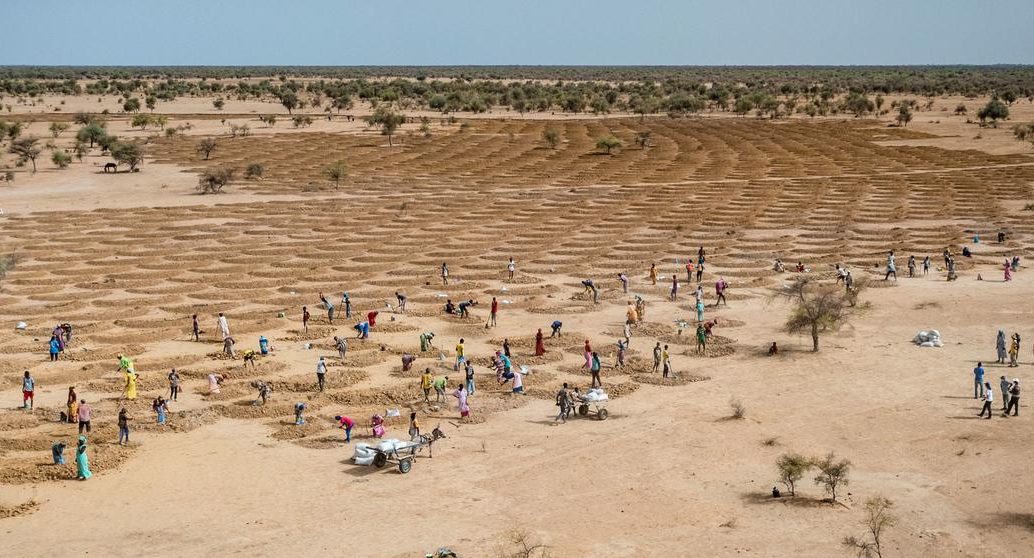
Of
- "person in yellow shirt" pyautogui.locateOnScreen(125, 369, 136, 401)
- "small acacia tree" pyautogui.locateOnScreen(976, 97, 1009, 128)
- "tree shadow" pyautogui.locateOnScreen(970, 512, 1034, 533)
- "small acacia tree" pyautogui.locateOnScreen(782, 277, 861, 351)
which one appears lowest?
"person in yellow shirt" pyautogui.locateOnScreen(125, 369, 136, 401)

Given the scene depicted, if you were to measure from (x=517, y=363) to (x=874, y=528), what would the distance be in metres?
13.9

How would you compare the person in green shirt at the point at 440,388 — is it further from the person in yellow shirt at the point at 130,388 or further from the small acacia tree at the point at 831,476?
the small acacia tree at the point at 831,476

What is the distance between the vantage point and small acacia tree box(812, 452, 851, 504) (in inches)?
794

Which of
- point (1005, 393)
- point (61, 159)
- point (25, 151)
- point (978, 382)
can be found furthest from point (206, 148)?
point (1005, 393)

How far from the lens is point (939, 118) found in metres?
121

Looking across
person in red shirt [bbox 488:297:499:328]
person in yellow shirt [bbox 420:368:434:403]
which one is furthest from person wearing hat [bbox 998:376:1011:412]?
person in red shirt [bbox 488:297:499:328]

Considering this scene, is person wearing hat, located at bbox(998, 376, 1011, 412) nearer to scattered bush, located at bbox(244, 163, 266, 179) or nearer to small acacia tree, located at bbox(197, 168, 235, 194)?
small acacia tree, located at bbox(197, 168, 235, 194)

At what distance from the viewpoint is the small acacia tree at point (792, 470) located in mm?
20422

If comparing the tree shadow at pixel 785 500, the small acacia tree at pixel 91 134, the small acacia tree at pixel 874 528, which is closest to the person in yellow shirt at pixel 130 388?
the tree shadow at pixel 785 500

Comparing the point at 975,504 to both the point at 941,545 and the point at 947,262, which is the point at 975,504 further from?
the point at 947,262

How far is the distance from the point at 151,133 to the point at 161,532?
95196 millimetres

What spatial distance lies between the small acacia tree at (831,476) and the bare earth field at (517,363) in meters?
0.34

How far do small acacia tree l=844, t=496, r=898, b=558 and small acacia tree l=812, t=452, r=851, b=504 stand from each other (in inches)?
27.3

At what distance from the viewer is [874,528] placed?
18.4 m
